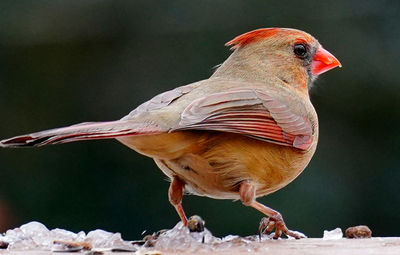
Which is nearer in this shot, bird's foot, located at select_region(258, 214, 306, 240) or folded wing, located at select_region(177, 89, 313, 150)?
folded wing, located at select_region(177, 89, 313, 150)

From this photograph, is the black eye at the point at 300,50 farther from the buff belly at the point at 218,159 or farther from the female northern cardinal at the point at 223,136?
the buff belly at the point at 218,159

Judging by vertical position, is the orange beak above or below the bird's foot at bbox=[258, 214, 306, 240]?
above

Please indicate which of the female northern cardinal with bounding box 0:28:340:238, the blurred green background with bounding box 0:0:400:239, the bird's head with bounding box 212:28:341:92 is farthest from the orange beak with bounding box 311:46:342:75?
the blurred green background with bounding box 0:0:400:239

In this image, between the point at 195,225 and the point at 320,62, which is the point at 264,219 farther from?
the point at 320,62

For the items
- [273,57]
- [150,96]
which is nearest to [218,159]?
[273,57]

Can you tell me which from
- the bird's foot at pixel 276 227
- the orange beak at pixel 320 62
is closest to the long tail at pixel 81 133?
the bird's foot at pixel 276 227

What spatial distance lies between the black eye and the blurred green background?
1812 millimetres

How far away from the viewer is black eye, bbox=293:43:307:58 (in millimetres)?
4594

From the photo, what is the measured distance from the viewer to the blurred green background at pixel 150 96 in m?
6.48

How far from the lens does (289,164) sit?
3963mm

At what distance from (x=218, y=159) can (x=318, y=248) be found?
71cm

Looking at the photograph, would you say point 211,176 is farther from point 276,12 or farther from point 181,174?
point 276,12

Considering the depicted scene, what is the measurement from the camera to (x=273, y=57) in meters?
4.53

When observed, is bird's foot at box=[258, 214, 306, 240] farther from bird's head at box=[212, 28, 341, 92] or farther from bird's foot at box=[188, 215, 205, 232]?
bird's head at box=[212, 28, 341, 92]
